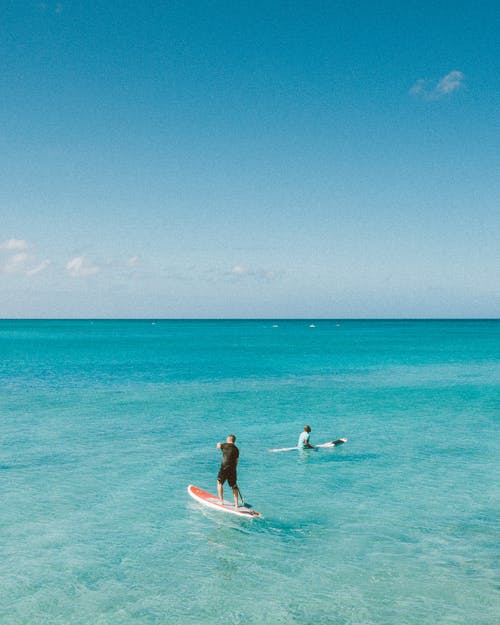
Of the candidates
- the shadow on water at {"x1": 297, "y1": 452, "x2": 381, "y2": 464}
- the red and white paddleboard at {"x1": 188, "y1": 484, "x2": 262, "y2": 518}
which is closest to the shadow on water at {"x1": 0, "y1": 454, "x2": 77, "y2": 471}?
the red and white paddleboard at {"x1": 188, "y1": 484, "x2": 262, "y2": 518}

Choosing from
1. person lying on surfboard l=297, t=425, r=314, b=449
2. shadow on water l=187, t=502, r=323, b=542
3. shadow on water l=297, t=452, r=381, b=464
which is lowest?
shadow on water l=297, t=452, r=381, b=464

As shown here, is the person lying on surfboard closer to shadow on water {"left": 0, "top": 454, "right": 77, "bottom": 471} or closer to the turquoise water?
the turquoise water

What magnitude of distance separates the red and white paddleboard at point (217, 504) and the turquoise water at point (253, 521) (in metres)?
0.32

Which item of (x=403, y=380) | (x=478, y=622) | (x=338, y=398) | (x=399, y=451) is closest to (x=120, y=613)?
(x=478, y=622)

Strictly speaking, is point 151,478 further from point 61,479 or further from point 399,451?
point 399,451

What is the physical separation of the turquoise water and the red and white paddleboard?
0.32 metres

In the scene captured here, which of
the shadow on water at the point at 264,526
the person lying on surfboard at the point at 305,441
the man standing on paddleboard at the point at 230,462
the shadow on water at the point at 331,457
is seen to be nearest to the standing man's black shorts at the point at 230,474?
the man standing on paddleboard at the point at 230,462

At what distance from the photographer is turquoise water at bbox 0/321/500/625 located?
11.3 m

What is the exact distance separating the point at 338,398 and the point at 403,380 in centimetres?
1420

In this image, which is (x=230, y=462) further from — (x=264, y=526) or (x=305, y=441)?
(x=305, y=441)

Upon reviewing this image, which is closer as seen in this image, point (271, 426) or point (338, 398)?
point (271, 426)

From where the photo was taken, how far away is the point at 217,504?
16.4m

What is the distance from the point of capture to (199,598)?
11508 millimetres

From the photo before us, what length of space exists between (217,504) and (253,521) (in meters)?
1.43
